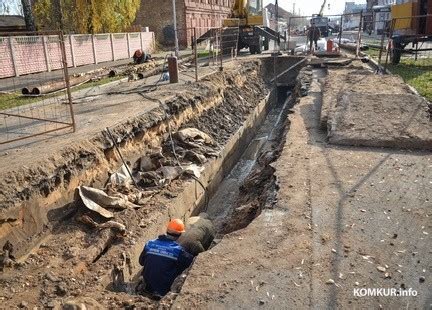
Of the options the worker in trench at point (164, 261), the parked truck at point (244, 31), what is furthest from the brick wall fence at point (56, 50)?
the worker in trench at point (164, 261)

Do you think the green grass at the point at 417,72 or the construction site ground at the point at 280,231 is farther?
the green grass at the point at 417,72

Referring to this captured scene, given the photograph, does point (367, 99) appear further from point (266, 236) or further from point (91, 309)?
point (91, 309)

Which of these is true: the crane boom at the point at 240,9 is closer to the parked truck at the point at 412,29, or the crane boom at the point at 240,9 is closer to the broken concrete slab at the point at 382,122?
the parked truck at the point at 412,29

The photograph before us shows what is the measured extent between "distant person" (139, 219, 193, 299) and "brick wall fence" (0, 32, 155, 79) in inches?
393

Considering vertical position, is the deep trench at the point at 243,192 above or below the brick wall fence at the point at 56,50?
below

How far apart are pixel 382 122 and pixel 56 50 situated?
16.5 meters

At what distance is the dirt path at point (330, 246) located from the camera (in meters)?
3.92

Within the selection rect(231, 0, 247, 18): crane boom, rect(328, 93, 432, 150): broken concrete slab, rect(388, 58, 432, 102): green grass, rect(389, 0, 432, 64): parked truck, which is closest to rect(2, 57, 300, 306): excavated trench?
rect(328, 93, 432, 150): broken concrete slab

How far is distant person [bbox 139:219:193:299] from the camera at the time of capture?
5.07 meters

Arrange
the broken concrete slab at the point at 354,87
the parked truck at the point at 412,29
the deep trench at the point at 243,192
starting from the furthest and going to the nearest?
1. the parked truck at the point at 412,29
2. the broken concrete slab at the point at 354,87
3. the deep trench at the point at 243,192

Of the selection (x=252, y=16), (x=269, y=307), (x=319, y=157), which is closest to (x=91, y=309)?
(x=269, y=307)

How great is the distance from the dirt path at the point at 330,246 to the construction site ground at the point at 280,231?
0.02 meters

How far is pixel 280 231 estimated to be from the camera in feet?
16.6

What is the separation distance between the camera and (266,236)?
16.3 feet
